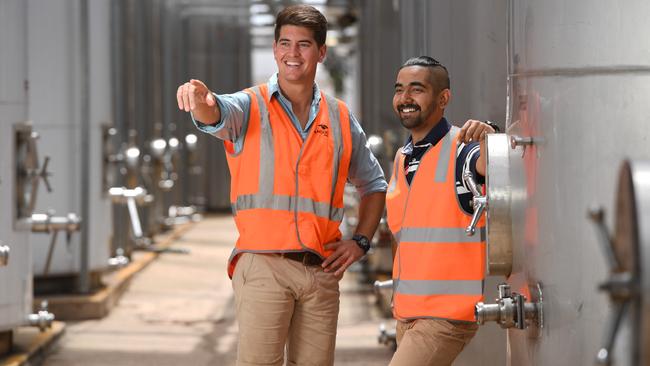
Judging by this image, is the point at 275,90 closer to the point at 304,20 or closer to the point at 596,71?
the point at 304,20

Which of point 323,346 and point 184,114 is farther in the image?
point 184,114

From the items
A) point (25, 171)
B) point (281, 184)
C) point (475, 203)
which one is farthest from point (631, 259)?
point (25, 171)

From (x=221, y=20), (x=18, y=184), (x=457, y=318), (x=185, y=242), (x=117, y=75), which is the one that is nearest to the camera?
(x=457, y=318)

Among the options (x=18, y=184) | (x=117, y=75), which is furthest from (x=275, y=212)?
(x=117, y=75)

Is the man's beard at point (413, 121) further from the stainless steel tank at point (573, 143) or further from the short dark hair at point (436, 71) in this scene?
the stainless steel tank at point (573, 143)

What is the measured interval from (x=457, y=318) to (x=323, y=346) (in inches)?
17.4

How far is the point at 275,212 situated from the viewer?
3582mm

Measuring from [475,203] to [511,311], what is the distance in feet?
1.24

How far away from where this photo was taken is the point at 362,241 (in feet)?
12.3

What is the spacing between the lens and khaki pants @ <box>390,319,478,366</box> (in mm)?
3404

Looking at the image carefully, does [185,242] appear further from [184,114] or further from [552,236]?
[552,236]

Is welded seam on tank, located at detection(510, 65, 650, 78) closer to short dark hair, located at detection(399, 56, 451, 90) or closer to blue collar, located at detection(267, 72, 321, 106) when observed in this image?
short dark hair, located at detection(399, 56, 451, 90)

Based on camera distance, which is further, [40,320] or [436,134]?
[40,320]

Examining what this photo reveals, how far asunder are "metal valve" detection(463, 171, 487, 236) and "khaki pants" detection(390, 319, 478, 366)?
1.06 ft
